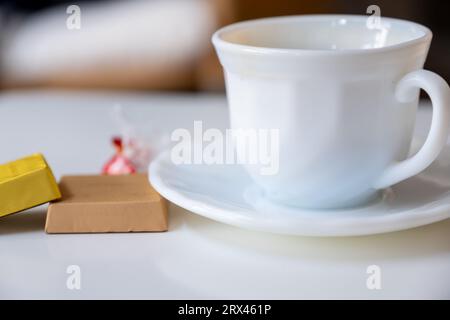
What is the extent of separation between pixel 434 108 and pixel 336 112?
76 millimetres

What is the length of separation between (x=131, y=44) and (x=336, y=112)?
1.49m

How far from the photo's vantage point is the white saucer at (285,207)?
52 centimetres

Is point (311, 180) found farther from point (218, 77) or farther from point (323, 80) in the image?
point (218, 77)

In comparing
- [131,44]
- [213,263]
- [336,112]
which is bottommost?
[131,44]

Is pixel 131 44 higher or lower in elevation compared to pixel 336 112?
lower

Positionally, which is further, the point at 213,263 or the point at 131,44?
the point at 131,44

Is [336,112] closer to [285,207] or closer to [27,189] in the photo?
[285,207]

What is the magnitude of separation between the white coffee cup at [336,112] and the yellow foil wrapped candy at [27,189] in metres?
0.17

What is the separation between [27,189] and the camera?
0.59 metres

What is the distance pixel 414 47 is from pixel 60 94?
75cm

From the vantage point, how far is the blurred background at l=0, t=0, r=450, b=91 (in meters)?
1.97

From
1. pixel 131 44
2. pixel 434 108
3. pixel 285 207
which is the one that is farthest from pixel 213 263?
pixel 131 44

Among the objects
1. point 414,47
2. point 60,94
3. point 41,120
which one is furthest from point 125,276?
point 60,94
